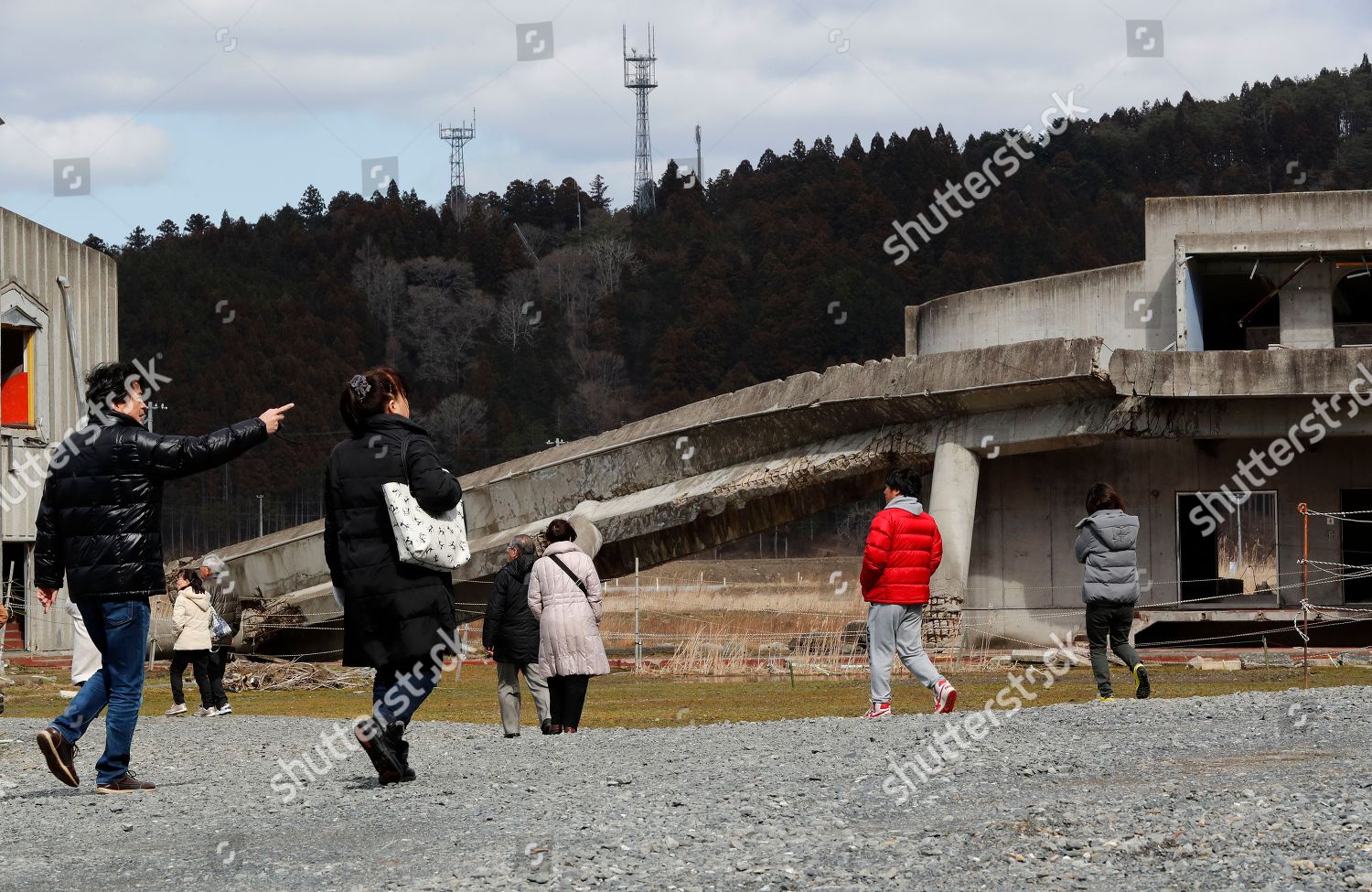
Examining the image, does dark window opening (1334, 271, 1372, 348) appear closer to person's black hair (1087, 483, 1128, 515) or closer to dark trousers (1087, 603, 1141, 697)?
person's black hair (1087, 483, 1128, 515)

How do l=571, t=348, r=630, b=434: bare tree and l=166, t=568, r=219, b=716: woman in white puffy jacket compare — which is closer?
l=166, t=568, r=219, b=716: woman in white puffy jacket

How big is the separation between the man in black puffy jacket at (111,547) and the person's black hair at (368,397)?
0.33m

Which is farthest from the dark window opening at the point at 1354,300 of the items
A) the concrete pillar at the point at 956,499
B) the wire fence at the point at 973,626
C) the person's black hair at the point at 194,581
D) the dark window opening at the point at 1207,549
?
the person's black hair at the point at 194,581

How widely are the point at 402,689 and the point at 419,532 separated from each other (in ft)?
2.37

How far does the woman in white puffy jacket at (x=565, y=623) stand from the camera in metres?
11.6

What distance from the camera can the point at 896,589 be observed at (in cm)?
1155

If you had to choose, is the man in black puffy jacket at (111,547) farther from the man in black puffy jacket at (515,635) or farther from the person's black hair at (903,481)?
the person's black hair at (903,481)

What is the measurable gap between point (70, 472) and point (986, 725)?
5.25m

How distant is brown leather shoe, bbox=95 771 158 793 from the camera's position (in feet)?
26.2

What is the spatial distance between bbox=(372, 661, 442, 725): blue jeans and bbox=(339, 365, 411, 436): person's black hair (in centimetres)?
117

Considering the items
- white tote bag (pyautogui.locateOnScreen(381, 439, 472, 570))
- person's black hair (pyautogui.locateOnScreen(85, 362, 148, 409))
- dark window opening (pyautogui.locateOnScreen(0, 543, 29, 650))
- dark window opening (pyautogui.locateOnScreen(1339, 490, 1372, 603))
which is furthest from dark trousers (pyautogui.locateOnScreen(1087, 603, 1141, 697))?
dark window opening (pyautogui.locateOnScreen(0, 543, 29, 650))

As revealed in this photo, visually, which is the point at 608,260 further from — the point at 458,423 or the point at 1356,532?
the point at 1356,532

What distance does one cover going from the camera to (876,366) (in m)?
24.5

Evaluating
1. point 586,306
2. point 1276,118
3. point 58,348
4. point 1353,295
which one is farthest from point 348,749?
point 1276,118
